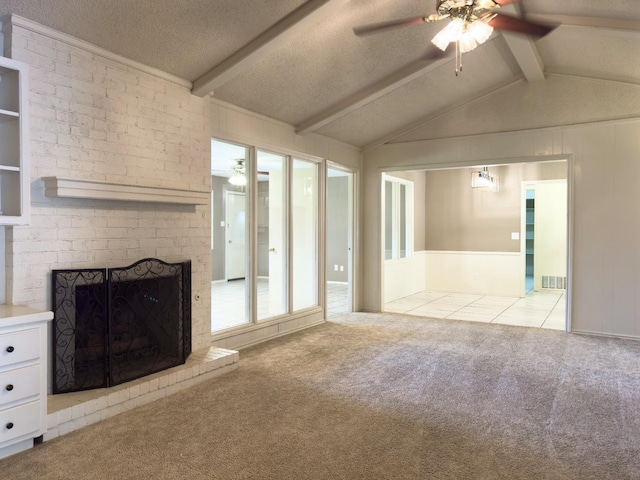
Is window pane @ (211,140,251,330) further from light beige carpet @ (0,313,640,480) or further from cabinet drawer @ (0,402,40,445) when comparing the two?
cabinet drawer @ (0,402,40,445)

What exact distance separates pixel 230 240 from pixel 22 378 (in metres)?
2.49

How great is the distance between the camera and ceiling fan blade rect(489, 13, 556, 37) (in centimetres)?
329

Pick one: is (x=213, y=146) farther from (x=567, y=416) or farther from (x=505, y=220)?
(x=505, y=220)

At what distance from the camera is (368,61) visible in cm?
444

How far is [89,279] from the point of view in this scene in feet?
10.2

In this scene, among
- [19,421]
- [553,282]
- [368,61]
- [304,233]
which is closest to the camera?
[19,421]

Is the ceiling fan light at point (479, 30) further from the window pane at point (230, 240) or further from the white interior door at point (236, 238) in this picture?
the white interior door at point (236, 238)

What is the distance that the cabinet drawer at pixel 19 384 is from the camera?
2383 millimetres

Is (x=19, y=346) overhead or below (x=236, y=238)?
below

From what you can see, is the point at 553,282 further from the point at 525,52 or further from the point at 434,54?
the point at 434,54

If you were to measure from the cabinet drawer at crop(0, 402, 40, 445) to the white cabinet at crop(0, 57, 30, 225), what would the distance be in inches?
41.5

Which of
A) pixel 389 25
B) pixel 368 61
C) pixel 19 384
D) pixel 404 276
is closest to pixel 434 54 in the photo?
pixel 368 61

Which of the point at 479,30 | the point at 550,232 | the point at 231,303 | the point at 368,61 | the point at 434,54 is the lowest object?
the point at 231,303

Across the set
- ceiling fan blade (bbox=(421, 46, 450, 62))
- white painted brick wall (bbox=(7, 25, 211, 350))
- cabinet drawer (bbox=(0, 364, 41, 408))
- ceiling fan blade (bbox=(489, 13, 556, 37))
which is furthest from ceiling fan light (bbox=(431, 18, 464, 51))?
cabinet drawer (bbox=(0, 364, 41, 408))
